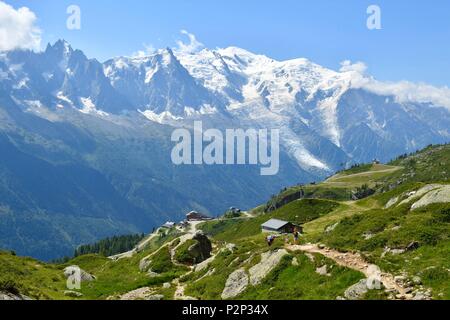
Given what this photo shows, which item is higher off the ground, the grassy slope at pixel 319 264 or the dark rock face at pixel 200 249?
the grassy slope at pixel 319 264

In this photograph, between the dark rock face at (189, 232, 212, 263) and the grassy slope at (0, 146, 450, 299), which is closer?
the grassy slope at (0, 146, 450, 299)

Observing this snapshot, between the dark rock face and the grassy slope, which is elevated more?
the grassy slope

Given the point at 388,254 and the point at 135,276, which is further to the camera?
the point at 135,276

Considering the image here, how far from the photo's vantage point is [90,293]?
65.8 meters

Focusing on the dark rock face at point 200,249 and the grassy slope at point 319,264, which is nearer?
the grassy slope at point 319,264

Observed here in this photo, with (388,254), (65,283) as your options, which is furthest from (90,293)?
(388,254)

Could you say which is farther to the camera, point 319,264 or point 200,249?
point 200,249

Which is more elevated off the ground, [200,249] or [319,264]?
[319,264]

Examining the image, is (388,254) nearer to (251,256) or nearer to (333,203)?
(251,256)

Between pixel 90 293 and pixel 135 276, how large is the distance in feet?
50.7

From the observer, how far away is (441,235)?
5391 centimetres

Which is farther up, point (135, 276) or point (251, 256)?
point (251, 256)
